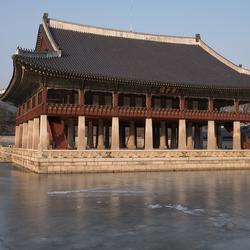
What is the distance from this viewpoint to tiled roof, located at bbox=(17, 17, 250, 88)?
1226 inches

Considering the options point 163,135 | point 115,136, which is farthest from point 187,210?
point 163,135

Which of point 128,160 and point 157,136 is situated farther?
point 157,136

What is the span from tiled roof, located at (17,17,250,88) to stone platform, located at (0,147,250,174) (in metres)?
6.95

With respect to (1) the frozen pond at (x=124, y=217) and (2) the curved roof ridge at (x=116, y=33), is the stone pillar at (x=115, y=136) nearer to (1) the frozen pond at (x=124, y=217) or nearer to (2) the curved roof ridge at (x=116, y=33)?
(1) the frozen pond at (x=124, y=217)

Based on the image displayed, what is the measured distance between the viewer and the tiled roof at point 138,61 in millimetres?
31141

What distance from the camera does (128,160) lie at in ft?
89.4

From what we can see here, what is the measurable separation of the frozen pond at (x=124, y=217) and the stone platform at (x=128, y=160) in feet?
22.2

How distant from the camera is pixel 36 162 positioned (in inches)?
1003

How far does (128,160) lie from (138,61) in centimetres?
1319

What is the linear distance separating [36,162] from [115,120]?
900 centimetres

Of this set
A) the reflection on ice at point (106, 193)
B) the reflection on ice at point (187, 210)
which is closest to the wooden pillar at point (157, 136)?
the reflection on ice at point (106, 193)

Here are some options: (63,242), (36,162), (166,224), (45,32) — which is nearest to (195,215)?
(166,224)

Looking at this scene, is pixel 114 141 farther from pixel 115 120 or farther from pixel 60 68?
pixel 60 68

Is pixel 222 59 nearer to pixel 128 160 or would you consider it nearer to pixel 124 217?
pixel 128 160
